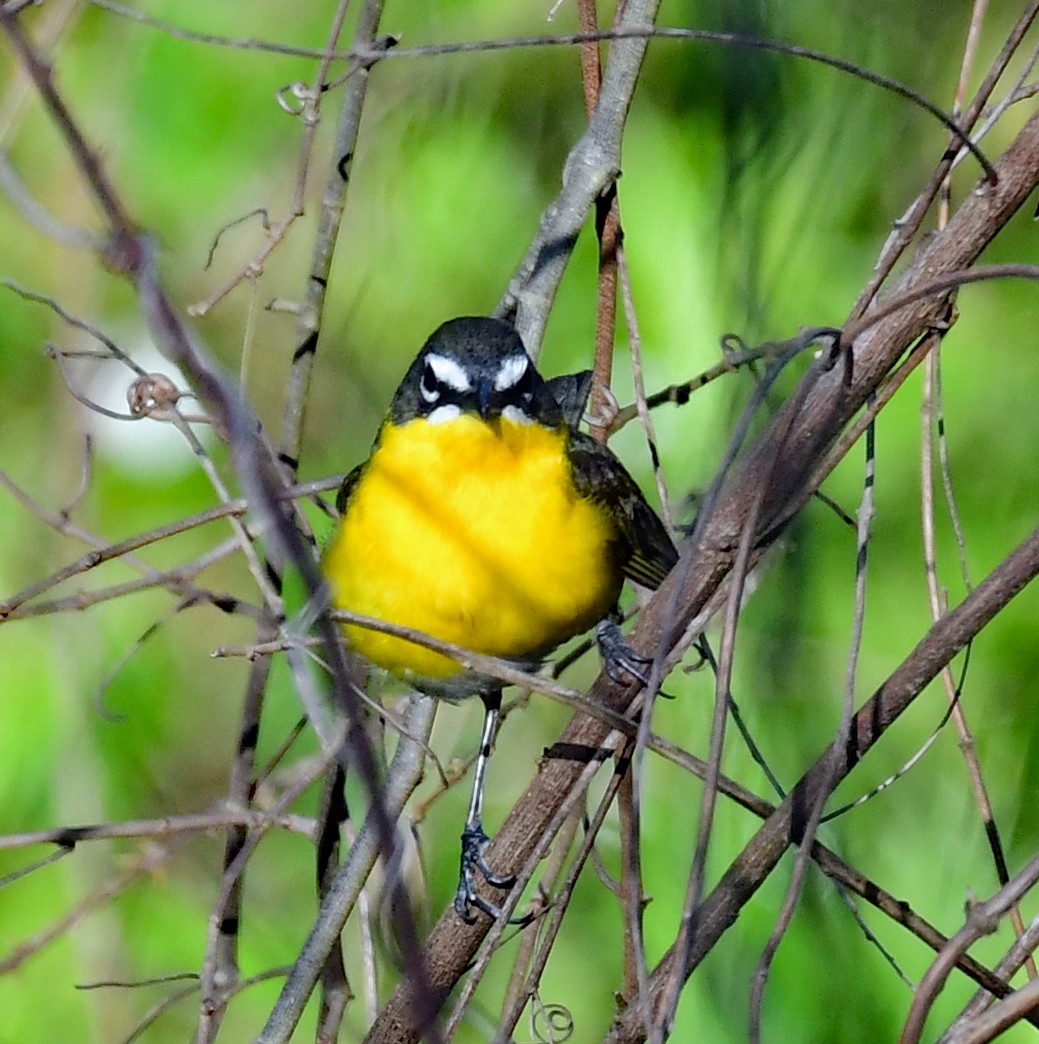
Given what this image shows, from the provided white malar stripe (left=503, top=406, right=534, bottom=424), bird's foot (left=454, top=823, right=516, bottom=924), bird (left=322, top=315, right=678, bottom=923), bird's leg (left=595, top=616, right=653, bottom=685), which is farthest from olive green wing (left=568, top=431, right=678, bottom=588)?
bird's foot (left=454, top=823, right=516, bottom=924)

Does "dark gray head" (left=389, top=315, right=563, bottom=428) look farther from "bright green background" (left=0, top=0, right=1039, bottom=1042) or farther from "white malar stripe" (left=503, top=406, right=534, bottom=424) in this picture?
"bright green background" (left=0, top=0, right=1039, bottom=1042)

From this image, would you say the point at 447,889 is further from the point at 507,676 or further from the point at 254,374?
the point at 507,676

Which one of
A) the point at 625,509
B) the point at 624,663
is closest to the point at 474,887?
the point at 624,663

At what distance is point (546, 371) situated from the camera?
3365 mm

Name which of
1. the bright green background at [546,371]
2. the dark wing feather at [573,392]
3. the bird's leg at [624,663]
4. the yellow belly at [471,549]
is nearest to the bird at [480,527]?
the yellow belly at [471,549]

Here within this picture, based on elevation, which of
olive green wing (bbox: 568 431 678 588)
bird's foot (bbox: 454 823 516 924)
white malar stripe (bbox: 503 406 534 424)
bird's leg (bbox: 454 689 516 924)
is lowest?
bird's foot (bbox: 454 823 516 924)

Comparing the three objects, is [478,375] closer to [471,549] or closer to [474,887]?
[471,549]

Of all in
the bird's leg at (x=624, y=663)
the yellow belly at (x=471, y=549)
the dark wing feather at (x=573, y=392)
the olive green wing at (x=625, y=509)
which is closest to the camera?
the bird's leg at (x=624, y=663)

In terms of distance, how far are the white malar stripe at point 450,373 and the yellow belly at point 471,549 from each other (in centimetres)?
7

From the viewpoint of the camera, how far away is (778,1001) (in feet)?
9.59

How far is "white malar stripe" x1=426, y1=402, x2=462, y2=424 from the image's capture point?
2.56 m

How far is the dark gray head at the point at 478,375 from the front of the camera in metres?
2.51

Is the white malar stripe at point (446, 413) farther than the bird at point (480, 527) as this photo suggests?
Yes

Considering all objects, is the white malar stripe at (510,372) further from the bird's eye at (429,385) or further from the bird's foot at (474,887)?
the bird's foot at (474,887)
